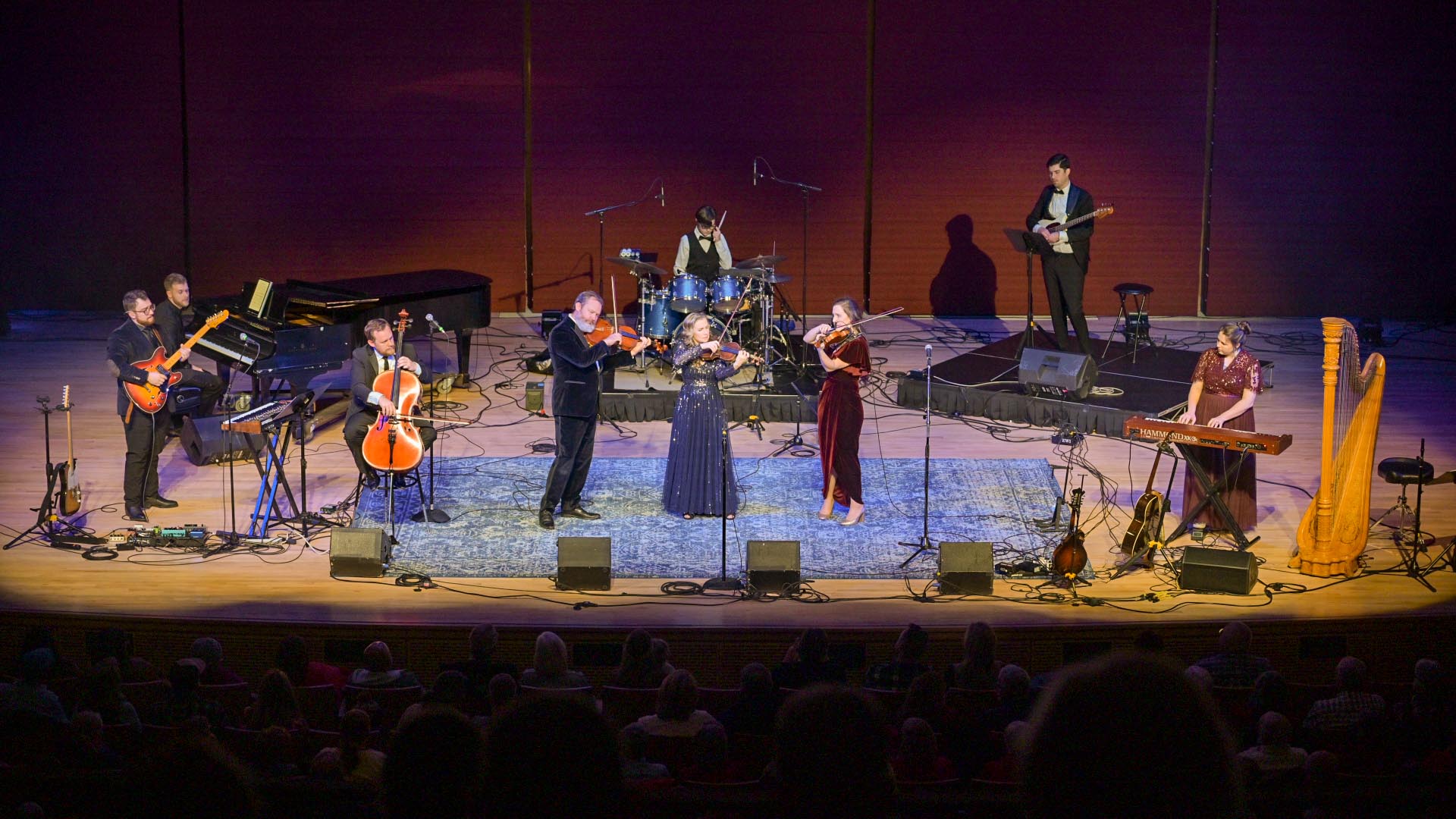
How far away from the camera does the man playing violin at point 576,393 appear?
827cm

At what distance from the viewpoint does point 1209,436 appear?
784 cm

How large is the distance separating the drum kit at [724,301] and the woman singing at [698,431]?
2.63 meters

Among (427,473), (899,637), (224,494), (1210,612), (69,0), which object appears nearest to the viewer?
(899,637)

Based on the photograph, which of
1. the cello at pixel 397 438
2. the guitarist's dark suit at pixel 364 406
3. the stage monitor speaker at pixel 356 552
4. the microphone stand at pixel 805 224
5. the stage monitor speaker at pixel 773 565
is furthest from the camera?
the microphone stand at pixel 805 224

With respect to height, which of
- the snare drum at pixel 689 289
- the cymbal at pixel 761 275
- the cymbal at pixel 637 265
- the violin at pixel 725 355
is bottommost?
the violin at pixel 725 355

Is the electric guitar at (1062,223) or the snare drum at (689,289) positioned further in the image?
the snare drum at (689,289)

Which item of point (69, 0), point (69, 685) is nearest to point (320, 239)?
point (69, 0)

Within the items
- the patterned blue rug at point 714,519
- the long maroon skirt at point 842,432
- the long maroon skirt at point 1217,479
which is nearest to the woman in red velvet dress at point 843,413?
the long maroon skirt at point 842,432

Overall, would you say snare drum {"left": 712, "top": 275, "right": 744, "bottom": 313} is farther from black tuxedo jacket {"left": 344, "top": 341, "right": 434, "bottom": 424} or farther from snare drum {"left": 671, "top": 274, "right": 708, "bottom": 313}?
black tuxedo jacket {"left": 344, "top": 341, "right": 434, "bottom": 424}

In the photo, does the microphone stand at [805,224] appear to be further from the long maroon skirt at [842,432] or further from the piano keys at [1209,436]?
the piano keys at [1209,436]

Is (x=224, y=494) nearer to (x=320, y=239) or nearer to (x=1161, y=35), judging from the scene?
(x=320, y=239)

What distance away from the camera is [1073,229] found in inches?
456

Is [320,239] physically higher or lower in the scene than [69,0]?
lower

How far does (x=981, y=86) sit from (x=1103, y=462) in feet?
20.3
